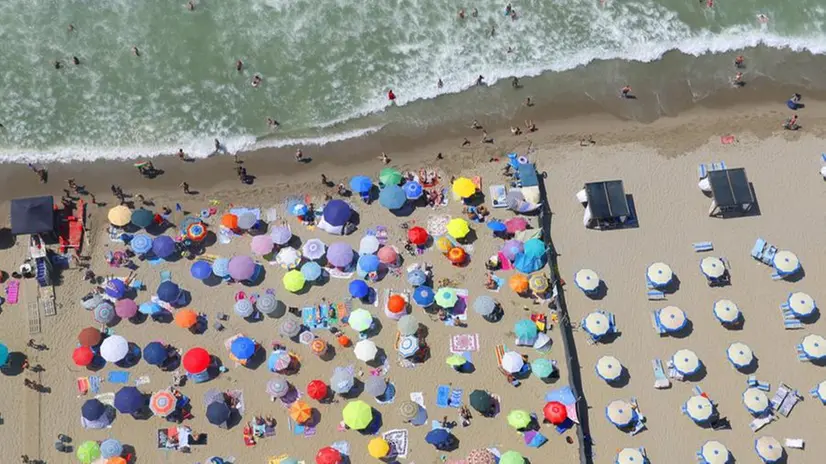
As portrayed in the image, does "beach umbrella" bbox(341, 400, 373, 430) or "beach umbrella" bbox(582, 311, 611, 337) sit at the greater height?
"beach umbrella" bbox(582, 311, 611, 337)

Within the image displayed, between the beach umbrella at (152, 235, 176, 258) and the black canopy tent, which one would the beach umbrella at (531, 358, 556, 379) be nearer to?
the beach umbrella at (152, 235, 176, 258)

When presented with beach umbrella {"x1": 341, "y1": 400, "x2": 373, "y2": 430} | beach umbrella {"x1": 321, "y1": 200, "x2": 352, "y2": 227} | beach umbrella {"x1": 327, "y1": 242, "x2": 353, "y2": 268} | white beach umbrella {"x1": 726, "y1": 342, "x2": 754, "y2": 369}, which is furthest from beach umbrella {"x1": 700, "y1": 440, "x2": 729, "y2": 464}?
beach umbrella {"x1": 321, "y1": 200, "x2": 352, "y2": 227}

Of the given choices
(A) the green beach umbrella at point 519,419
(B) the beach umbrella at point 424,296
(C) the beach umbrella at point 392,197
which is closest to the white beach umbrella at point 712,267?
(A) the green beach umbrella at point 519,419

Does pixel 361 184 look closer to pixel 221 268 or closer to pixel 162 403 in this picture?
pixel 221 268

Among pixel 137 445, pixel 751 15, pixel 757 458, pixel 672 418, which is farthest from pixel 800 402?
pixel 137 445

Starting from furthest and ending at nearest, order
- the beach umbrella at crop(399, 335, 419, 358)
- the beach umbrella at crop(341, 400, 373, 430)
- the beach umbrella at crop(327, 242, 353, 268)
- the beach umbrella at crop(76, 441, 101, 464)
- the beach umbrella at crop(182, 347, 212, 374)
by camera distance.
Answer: the beach umbrella at crop(327, 242, 353, 268), the beach umbrella at crop(399, 335, 419, 358), the beach umbrella at crop(182, 347, 212, 374), the beach umbrella at crop(341, 400, 373, 430), the beach umbrella at crop(76, 441, 101, 464)
